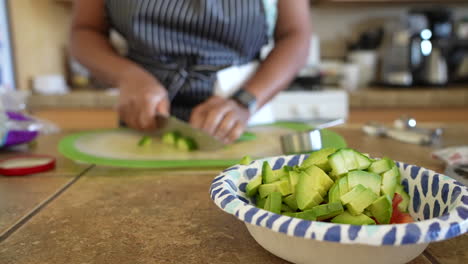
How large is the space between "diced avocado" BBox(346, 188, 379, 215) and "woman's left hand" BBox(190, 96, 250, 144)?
54cm

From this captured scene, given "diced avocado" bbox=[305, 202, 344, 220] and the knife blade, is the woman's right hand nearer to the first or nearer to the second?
the knife blade

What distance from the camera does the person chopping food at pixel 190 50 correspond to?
3.27 feet

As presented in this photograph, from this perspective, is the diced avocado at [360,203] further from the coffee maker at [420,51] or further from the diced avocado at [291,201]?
the coffee maker at [420,51]

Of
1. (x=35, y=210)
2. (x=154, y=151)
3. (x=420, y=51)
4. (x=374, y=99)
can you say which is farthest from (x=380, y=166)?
(x=420, y=51)

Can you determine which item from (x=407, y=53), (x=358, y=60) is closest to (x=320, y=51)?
(x=358, y=60)

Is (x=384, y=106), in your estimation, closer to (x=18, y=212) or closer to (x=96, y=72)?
(x=96, y=72)

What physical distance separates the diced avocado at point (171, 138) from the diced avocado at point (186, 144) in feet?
0.09

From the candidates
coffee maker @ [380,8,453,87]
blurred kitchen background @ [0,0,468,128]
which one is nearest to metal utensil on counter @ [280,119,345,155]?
blurred kitchen background @ [0,0,468,128]

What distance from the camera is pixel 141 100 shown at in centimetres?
93

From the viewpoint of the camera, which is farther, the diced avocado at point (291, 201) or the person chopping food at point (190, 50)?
the person chopping food at point (190, 50)

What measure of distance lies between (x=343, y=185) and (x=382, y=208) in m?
0.04

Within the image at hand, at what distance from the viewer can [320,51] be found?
2.86 m

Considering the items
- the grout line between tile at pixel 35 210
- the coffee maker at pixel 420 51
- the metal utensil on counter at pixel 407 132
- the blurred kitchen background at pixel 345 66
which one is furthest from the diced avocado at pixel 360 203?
the coffee maker at pixel 420 51

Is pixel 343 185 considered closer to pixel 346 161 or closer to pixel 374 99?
pixel 346 161
